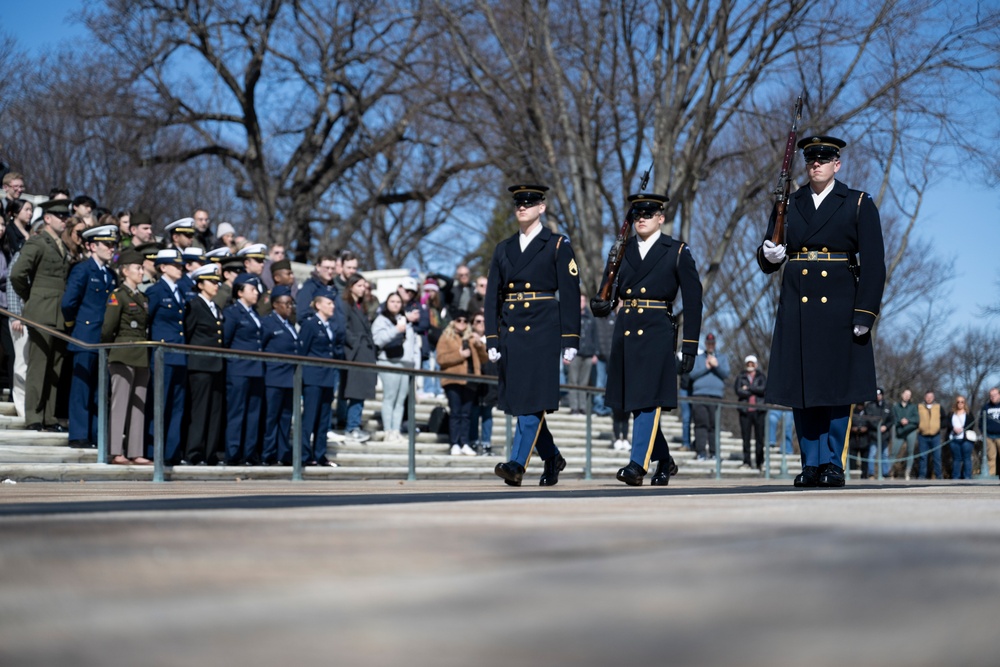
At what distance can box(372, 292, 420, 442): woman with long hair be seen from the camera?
13.8 m

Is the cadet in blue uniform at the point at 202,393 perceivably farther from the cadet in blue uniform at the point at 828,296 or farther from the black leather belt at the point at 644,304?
the cadet in blue uniform at the point at 828,296

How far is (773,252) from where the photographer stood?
297 inches

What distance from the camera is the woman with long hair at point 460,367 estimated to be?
14602 millimetres

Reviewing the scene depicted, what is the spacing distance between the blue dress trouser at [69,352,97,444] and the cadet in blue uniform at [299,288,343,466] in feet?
6.03

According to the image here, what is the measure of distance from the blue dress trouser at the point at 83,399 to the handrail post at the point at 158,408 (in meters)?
0.60

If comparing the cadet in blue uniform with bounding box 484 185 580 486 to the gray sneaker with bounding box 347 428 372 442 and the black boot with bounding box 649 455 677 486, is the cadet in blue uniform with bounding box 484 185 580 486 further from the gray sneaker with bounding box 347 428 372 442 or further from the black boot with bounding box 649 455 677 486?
the gray sneaker with bounding box 347 428 372 442

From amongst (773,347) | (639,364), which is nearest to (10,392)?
(639,364)

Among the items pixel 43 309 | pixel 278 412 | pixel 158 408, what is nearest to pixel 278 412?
pixel 278 412

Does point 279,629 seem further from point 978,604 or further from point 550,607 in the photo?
point 978,604

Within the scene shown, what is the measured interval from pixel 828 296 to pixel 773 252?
1.25ft

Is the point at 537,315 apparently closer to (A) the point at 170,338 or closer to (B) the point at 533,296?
(B) the point at 533,296

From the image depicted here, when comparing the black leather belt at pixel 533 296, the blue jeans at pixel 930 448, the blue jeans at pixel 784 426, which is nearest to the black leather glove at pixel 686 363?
the black leather belt at pixel 533 296

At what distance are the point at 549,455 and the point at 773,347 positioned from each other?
5.34ft

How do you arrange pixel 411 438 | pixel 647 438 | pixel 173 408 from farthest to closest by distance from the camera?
pixel 411 438, pixel 173 408, pixel 647 438
